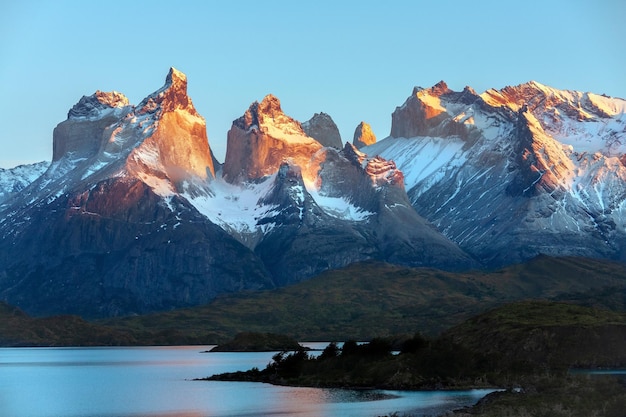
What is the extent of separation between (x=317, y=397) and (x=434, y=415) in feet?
136

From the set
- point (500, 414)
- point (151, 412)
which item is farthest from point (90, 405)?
point (500, 414)

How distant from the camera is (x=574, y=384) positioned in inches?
6624

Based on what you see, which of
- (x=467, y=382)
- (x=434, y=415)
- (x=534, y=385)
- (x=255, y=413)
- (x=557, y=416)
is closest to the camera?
(x=557, y=416)

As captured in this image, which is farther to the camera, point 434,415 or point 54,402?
point 54,402

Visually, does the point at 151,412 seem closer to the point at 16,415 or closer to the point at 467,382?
the point at 16,415

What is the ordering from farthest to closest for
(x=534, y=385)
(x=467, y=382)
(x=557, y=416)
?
(x=467, y=382), (x=534, y=385), (x=557, y=416)

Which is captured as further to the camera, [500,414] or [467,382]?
[467,382]

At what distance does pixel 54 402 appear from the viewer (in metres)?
190

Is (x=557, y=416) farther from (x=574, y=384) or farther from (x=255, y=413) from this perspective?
(x=255, y=413)

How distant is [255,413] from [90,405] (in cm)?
3612

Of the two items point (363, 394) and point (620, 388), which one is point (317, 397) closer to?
point (363, 394)

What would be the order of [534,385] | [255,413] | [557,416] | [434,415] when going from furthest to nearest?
[534,385]
[255,413]
[434,415]
[557,416]

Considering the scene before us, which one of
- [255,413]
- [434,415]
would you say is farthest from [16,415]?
[434,415]

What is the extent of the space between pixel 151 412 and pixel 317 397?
101 feet
